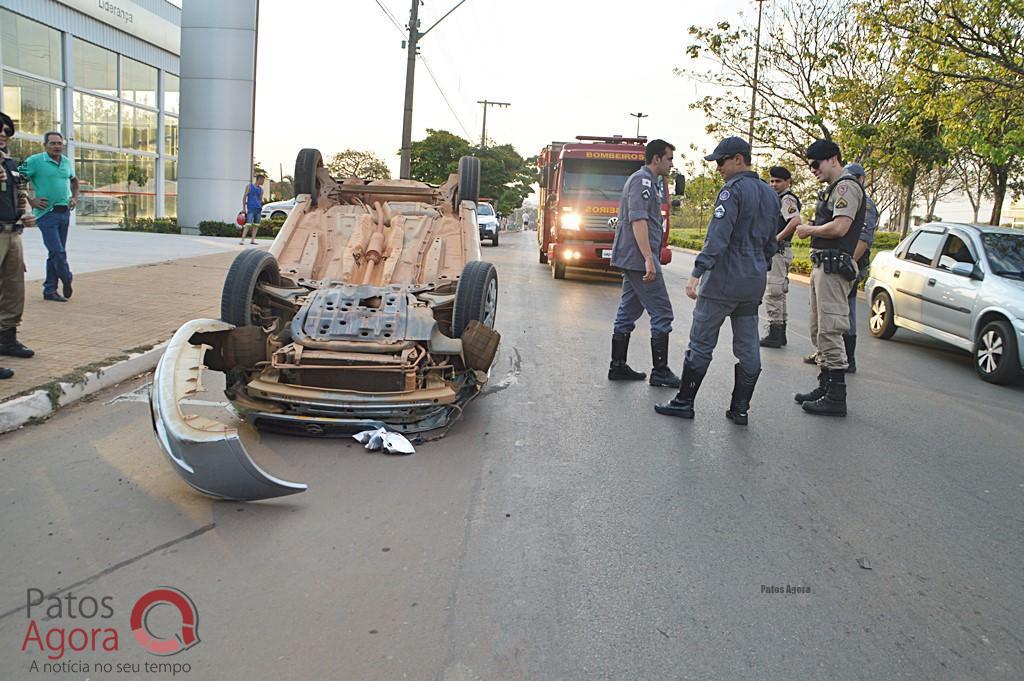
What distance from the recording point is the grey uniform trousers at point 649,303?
6730 mm

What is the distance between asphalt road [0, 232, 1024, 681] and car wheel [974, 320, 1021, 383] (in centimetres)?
180

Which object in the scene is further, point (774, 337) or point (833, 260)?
point (774, 337)

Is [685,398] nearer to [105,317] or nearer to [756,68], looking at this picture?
[105,317]

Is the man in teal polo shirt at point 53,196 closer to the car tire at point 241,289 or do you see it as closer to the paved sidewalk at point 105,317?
the paved sidewalk at point 105,317

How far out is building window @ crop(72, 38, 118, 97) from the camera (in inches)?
932

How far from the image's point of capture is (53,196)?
29.2 feet

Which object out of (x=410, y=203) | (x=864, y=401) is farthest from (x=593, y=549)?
(x=410, y=203)

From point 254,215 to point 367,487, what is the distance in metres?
16.5

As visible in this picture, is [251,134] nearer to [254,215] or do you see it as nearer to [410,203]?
[254,215]

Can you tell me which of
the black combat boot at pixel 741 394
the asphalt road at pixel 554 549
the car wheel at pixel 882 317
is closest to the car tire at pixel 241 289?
the asphalt road at pixel 554 549

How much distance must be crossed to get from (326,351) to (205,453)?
1579 millimetres

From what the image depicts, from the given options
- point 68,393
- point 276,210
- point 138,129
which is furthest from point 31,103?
point 68,393

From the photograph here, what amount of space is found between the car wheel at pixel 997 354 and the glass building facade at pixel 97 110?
21.8 meters

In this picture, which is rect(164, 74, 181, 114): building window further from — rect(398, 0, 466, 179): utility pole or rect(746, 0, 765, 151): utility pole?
rect(746, 0, 765, 151): utility pole
